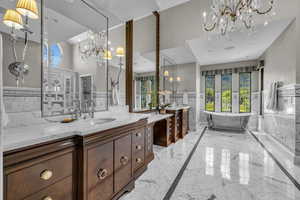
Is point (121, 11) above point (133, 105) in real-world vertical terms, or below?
above

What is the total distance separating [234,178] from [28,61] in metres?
2.83

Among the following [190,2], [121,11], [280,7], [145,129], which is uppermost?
[190,2]

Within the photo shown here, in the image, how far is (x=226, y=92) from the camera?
5.92 metres

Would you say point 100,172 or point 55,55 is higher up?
point 55,55

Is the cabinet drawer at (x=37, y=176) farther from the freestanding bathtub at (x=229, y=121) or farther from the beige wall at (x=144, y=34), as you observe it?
the freestanding bathtub at (x=229, y=121)

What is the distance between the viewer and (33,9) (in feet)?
3.94

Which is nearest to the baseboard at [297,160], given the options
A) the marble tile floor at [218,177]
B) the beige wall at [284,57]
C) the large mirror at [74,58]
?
the marble tile floor at [218,177]

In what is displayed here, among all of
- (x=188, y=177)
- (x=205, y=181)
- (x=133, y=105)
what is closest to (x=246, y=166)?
(x=205, y=181)

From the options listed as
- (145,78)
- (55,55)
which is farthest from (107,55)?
(145,78)

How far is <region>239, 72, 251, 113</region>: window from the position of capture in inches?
217

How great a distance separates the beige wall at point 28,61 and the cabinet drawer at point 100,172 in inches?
35.2

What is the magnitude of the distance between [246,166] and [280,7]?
10.1ft

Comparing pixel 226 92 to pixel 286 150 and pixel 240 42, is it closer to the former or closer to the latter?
pixel 240 42

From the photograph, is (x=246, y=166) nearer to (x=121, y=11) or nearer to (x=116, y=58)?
(x=116, y=58)
